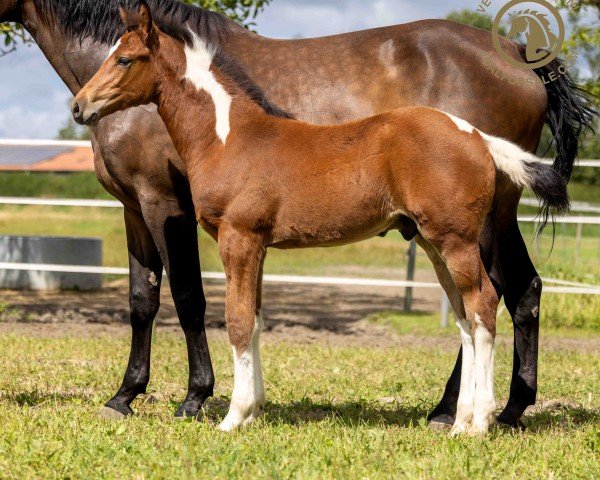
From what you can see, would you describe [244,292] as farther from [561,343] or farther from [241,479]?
[561,343]

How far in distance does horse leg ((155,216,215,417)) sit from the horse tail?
214 centimetres

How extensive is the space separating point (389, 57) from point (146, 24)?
1392 mm

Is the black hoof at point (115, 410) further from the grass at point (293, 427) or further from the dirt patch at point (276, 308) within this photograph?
the dirt patch at point (276, 308)

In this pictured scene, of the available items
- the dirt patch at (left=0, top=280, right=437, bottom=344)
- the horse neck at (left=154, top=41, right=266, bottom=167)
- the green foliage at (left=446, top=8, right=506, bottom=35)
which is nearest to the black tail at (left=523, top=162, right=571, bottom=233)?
the horse neck at (left=154, top=41, right=266, bottom=167)

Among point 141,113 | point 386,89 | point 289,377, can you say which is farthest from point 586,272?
point 141,113

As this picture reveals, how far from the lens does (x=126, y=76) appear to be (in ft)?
13.9

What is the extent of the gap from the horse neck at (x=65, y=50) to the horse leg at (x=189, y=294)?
1.04 metres

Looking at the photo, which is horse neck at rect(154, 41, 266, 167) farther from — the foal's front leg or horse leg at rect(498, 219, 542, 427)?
horse leg at rect(498, 219, 542, 427)

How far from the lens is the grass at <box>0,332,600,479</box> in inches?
135

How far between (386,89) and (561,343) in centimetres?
440

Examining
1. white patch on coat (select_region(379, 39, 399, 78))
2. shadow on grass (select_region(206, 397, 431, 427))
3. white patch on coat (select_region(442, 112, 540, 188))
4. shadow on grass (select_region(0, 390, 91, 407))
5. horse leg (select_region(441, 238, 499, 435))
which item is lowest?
shadow on grass (select_region(0, 390, 91, 407))

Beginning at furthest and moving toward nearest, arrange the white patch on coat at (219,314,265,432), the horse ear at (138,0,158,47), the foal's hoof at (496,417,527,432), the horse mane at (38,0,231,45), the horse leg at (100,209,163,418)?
the horse leg at (100,209,163,418) < the horse mane at (38,0,231,45) < the foal's hoof at (496,417,527,432) < the horse ear at (138,0,158,47) < the white patch on coat at (219,314,265,432)

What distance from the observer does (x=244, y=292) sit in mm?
4109

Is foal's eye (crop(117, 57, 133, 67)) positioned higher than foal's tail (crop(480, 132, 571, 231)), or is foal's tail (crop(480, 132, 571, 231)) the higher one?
foal's eye (crop(117, 57, 133, 67))
